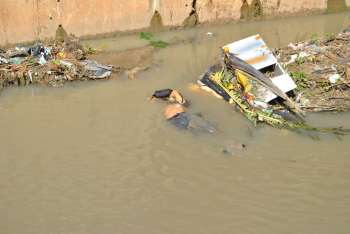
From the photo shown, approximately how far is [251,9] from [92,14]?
3020 mm

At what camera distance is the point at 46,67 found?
7.49m

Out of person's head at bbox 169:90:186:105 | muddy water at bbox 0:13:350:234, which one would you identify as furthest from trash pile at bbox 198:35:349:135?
person's head at bbox 169:90:186:105

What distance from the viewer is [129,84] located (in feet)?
24.4

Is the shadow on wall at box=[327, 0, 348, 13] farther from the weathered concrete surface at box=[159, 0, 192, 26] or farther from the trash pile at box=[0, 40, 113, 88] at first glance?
the trash pile at box=[0, 40, 113, 88]

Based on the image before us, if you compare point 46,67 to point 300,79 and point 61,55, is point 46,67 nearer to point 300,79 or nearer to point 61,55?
point 61,55

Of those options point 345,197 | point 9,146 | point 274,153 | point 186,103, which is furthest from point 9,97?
point 345,197

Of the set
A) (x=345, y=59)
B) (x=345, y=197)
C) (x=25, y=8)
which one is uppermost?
(x=25, y=8)

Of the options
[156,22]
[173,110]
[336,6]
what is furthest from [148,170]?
[336,6]

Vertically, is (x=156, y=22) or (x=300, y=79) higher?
(x=156, y=22)

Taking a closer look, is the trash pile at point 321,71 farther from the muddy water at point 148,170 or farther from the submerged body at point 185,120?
the submerged body at point 185,120

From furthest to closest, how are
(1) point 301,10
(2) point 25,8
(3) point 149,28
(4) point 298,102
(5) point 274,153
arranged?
(1) point 301,10
(3) point 149,28
(2) point 25,8
(4) point 298,102
(5) point 274,153

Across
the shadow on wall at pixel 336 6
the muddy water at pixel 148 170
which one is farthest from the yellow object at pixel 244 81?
the shadow on wall at pixel 336 6

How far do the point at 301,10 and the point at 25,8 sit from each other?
5176 millimetres

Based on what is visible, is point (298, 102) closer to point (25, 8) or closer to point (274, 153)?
point (274, 153)
